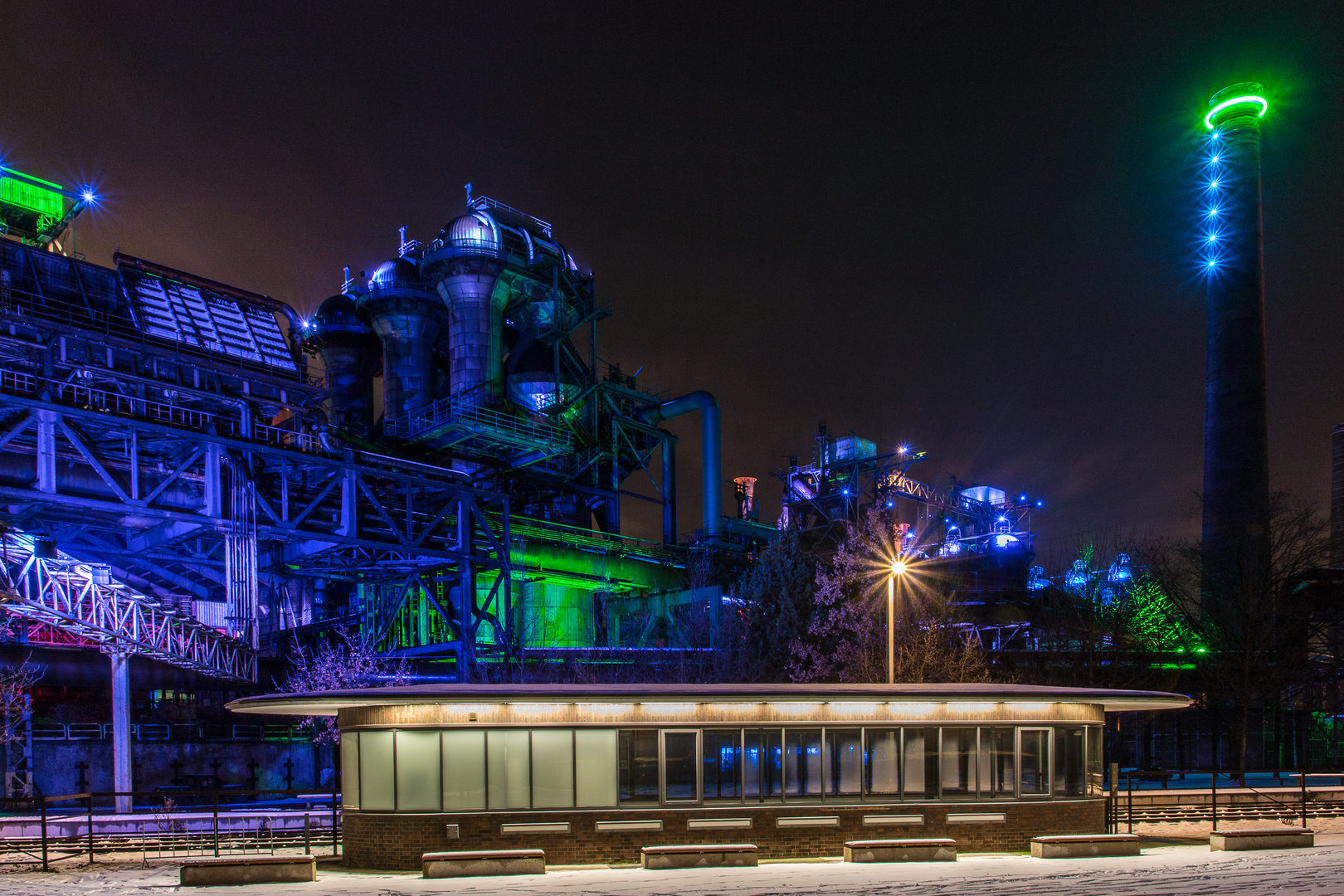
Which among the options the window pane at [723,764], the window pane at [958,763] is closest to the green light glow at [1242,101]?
the window pane at [958,763]

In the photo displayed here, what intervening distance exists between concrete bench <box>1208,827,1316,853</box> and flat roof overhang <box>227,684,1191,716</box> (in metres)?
2.99

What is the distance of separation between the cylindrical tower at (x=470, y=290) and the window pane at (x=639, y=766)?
4103 centimetres

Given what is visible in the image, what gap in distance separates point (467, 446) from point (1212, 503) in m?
41.5

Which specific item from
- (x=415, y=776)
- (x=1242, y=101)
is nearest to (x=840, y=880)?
(x=415, y=776)

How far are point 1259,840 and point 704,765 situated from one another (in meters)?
11.2

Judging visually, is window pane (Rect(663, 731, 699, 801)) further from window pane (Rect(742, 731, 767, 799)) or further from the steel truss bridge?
the steel truss bridge

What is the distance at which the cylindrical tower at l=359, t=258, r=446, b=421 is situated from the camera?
6272 cm

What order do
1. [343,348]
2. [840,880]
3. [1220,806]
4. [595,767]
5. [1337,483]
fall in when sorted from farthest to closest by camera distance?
1. [1337,483]
2. [343,348]
3. [1220,806]
4. [595,767]
5. [840,880]

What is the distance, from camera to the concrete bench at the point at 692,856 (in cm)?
1731

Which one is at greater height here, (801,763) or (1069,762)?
(801,763)

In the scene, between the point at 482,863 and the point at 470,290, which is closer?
the point at 482,863

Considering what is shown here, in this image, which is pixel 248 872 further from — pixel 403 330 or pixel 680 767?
pixel 403 330

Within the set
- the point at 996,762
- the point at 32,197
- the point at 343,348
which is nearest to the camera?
the point at 996,762

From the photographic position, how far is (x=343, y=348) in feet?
217
